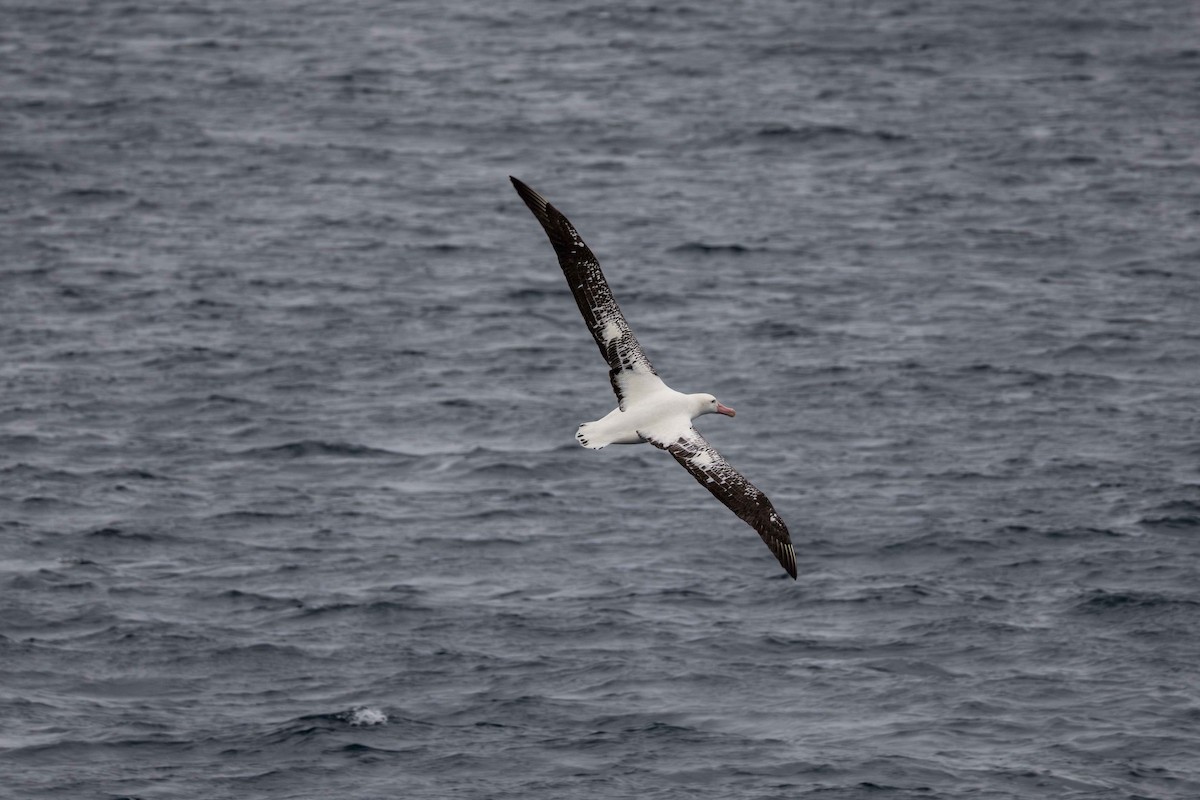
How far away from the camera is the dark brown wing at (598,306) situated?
2297cm

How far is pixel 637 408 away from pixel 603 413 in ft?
92.1

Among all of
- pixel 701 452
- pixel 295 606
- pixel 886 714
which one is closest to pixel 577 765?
pixel 886 714

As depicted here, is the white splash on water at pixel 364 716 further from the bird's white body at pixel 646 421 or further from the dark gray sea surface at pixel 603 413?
the bird's white body at pixel 646 421

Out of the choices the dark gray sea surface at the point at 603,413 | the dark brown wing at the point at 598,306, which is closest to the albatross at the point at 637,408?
the dark brown wing at the point at 598,306

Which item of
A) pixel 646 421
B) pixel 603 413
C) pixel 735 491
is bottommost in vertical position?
pixel 603 413

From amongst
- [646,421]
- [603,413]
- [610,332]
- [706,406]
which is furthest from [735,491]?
[603,413]

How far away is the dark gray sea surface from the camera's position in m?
38.1

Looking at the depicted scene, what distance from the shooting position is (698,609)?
42062 mm

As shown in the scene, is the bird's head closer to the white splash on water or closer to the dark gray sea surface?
the dark gray sea surface

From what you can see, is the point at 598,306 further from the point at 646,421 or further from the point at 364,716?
the point at 364,716

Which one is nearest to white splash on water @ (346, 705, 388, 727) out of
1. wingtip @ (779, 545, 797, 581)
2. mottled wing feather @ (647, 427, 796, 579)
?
mottled wing feather @ (647, 427, 796, 579)

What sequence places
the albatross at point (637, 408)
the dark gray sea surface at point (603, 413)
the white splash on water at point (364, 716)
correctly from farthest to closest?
the white splash on water at point (364, 716)
the dark gray sea surface at point (603, 413)
the albatross at point (637, 408)

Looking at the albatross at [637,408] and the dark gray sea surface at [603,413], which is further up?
the albatross at [637,408]

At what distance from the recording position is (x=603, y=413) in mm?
51656
